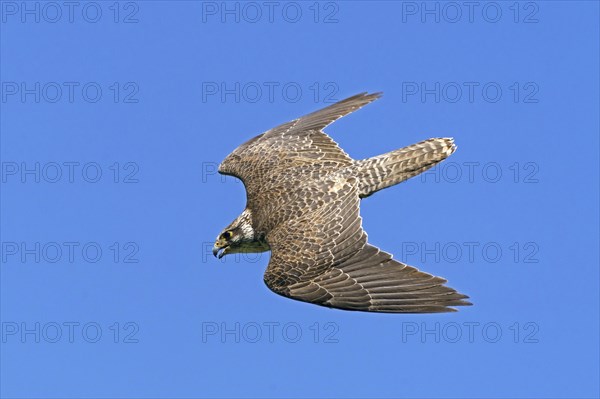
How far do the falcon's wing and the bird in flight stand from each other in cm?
1

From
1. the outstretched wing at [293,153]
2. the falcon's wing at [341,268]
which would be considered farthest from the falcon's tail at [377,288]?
the outstretched wing at [293,153]

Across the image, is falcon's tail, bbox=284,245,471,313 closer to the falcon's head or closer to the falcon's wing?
the falcon's wing

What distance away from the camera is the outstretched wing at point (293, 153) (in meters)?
19.1

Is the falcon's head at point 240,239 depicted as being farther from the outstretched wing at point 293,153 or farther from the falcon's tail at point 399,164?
the falcon's tail at point 399,164

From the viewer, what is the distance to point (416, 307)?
1619cm

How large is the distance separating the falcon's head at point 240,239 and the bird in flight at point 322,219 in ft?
0.05

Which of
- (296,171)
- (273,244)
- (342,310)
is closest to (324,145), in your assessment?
(296,171)

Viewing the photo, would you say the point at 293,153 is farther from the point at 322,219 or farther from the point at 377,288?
the point at 377,288

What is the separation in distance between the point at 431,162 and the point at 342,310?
2.99 metres

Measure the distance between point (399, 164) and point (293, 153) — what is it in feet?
6.67

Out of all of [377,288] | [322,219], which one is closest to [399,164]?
[322,219]

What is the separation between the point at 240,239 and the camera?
19.0 meters

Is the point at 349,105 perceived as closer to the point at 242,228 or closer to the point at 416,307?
the point at 242,228

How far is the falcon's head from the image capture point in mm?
18922
